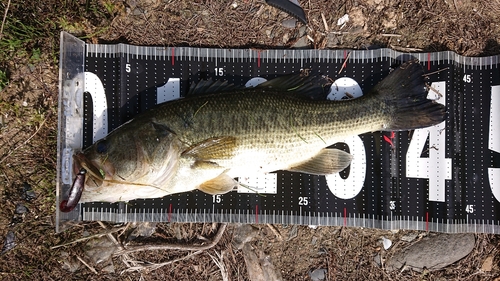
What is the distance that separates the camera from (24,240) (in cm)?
430

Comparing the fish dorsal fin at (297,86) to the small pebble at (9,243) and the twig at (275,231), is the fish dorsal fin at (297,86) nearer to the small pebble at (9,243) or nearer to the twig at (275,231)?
the twig at (275,231)

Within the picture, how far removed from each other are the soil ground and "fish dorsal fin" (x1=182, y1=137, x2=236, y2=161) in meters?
1.23

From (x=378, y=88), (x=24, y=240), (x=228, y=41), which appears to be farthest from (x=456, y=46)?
(x=24, y=240)

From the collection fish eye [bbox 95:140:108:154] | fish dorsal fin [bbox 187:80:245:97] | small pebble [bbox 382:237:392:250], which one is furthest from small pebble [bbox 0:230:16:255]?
small pebble [bbox 382:237:392:250]

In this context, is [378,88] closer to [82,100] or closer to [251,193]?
[251,193]

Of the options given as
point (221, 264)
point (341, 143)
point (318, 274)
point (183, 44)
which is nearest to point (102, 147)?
point (183, 44)

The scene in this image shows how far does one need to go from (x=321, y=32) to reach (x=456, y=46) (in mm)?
1751

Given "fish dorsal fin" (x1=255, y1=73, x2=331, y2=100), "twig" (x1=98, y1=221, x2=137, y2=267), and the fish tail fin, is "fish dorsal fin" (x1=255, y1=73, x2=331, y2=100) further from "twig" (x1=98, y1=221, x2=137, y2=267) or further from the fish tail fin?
"twig" (x1=98, y1=221, x2=137, y2=267)

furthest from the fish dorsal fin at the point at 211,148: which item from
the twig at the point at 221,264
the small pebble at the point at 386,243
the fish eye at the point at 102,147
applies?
the small pebble at the point at 386,243

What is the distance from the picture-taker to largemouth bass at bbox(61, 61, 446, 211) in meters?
3.46

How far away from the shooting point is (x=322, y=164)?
3963 mm

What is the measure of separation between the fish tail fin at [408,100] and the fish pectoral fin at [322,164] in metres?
0.69

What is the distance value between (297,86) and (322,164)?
0.95 m

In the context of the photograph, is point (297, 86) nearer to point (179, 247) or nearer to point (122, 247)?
point (179, 247)
